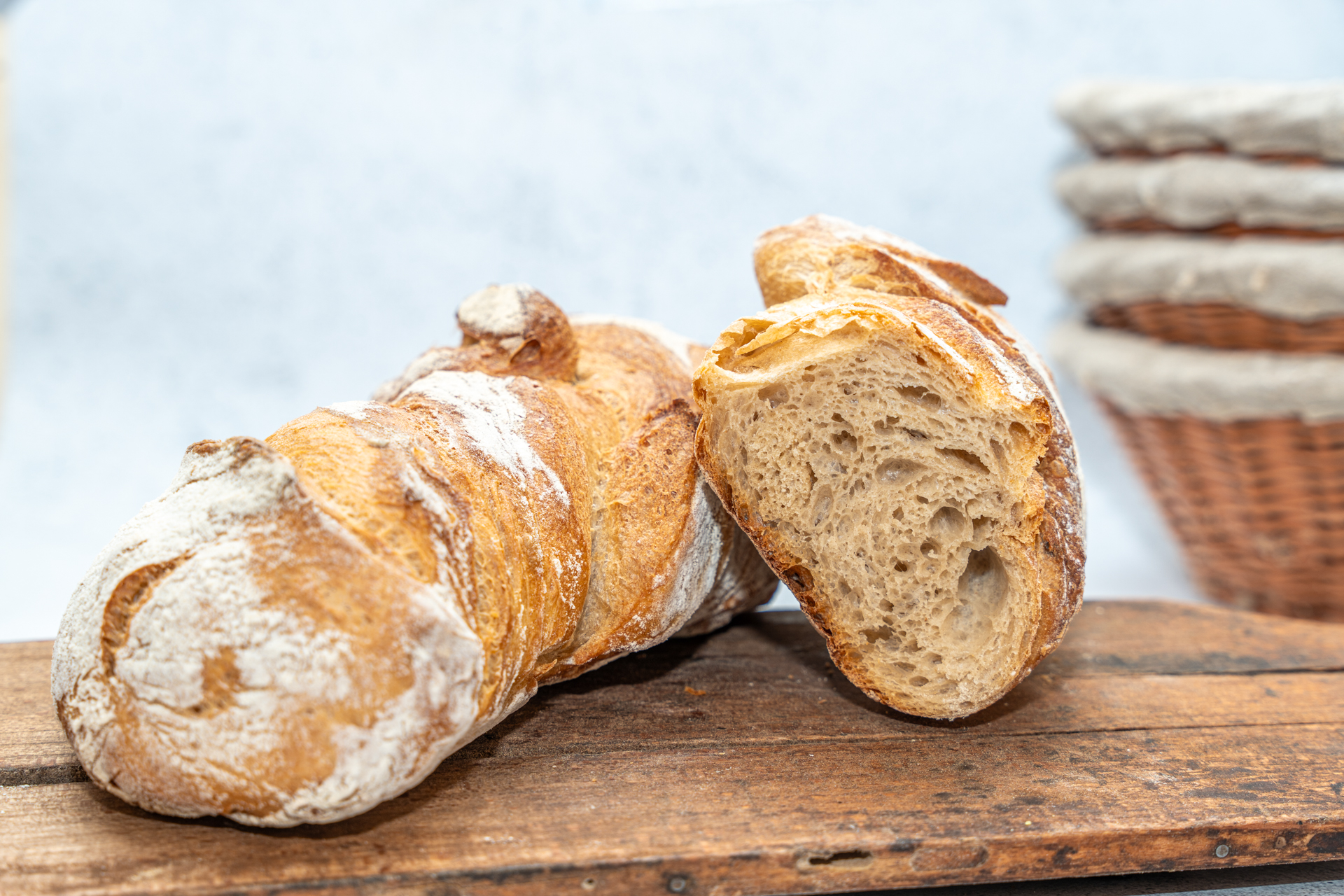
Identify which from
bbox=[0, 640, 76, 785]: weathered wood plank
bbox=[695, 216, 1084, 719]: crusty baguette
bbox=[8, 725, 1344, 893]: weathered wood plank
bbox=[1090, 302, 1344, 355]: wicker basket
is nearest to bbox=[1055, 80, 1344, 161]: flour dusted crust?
bbox=[1090, 302, 1344, 355]: wicker basket

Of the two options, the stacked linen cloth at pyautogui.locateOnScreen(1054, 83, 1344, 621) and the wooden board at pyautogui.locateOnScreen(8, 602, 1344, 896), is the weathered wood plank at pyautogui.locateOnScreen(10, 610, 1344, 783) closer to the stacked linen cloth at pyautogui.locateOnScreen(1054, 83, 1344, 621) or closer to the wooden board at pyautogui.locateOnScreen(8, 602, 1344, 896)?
the wooden board at pyautogui.locateOnScreen(8, 602, 1344, 896)

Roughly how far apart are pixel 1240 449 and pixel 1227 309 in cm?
37

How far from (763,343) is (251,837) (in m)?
0.97

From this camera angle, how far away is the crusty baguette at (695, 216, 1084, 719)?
167 centimetres

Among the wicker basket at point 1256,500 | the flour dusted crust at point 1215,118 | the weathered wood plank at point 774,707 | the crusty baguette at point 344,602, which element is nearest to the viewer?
the crusty baguette at point 344,602

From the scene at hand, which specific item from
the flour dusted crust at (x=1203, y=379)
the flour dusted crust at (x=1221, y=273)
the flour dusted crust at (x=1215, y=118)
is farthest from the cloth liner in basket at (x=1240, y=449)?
the flour dusted crust at (x=1215, y=118)

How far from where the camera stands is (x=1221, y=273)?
2.57 meters

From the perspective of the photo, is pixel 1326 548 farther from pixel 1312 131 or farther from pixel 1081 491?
pixel 1081 491

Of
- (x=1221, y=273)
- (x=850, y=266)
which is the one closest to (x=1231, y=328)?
(x=1221, y=273)

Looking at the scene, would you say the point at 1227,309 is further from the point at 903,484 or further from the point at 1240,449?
the point at 903,484

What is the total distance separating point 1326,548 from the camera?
2.84m

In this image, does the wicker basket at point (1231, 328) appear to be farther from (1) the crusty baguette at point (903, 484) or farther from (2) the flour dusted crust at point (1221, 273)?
(1) the crusty baguette at point (903, 484)

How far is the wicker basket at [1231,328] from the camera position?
2553 mm

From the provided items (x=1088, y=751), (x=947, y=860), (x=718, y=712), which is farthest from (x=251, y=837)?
(x=1088, y=751)
